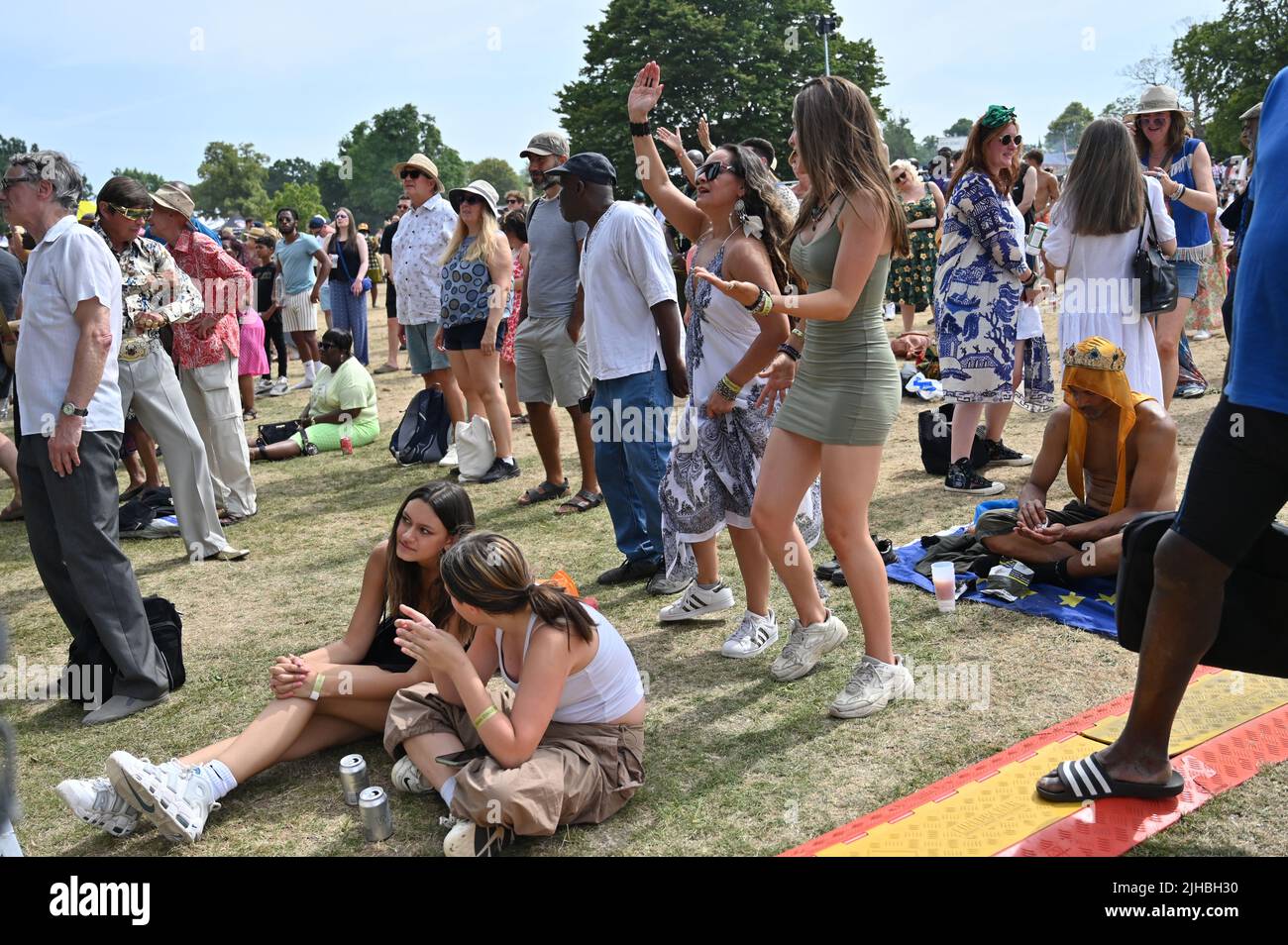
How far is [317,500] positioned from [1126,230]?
17.8ft

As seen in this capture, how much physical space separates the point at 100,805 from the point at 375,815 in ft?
2.74

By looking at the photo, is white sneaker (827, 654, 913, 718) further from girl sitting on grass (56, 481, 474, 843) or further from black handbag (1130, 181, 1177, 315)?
black handbag (1130, 181, 1177, 315)

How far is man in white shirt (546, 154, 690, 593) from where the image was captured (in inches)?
204

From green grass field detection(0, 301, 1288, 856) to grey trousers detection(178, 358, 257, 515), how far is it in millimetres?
822

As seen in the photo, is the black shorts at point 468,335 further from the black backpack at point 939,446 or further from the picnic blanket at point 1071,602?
the picnic blanket at point 1071,602

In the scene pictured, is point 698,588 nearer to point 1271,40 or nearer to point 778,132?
point 778,132

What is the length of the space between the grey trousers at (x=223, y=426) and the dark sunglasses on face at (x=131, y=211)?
1.14m

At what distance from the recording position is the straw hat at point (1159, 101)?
673 centimetres

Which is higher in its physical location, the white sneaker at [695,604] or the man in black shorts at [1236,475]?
the man in black shorts at [1236,475]

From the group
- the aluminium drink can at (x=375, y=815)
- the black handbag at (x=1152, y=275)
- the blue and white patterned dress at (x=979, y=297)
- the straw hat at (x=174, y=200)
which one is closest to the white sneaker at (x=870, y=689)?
the aluminium drink can at (x=375, y=815)

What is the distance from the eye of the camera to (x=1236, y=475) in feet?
8.40

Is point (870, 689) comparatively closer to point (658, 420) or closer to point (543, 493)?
point (658, 420)
